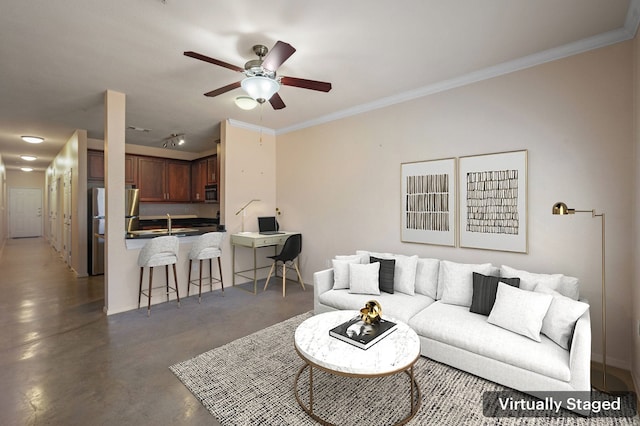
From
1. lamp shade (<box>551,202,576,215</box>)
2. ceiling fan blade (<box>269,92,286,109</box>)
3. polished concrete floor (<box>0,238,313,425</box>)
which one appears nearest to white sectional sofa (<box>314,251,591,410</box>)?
lamp shade (<box>551,202,576,215</box>)

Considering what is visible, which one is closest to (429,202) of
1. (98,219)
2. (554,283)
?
(554,283)

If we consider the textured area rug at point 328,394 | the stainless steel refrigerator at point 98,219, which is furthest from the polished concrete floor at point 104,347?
the stainless steel refrigerator at point 98,219

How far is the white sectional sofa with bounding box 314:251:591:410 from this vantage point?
202 cm

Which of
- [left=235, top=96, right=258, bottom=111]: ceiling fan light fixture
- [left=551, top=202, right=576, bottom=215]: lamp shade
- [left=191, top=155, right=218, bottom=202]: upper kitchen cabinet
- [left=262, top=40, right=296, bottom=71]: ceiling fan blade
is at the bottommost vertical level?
[left=551, top=202, right=576, bottom=215]: lamp shade

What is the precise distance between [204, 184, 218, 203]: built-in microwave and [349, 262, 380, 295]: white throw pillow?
4167mm

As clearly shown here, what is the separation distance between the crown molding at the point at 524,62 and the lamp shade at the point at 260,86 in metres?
1.88

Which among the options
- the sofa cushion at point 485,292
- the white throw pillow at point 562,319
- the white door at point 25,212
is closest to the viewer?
the white throw pillow at point 562,319

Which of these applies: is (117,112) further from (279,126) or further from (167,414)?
(167,414)

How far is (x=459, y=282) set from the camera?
2.94m

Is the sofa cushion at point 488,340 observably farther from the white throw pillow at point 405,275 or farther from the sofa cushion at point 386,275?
the sofa cushion at point 386,275

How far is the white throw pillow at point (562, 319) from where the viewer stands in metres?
2.11

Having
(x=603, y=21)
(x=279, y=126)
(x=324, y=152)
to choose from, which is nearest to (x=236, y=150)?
(x=279, y=126)

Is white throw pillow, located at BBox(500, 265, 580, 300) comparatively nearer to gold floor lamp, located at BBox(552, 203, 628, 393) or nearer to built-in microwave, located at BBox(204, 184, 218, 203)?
gold floor lamp, located at BBox(552, 203, 628, 393)

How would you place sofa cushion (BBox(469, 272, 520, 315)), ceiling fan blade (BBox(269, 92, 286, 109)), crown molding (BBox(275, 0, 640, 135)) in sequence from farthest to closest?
ceiling fan blade (BBox(269, 92, 286, 109)), sofa cushion (BBox(469, 272, 520, 315)), crown molding (BBox(275, 0, 640, 135))
